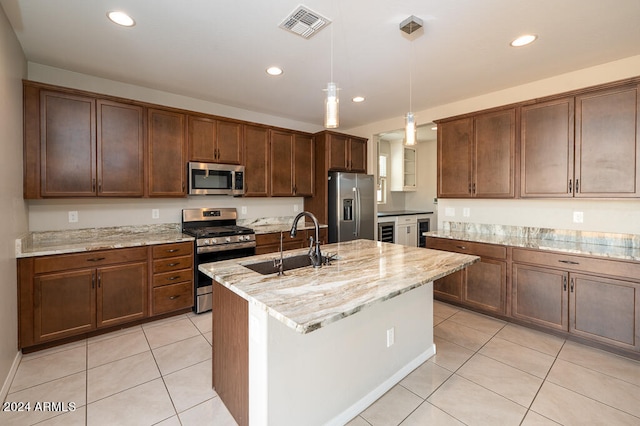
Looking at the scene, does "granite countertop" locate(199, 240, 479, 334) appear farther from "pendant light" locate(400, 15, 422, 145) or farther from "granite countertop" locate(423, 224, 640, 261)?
"granite countertop" locate(423, 224, 640, 261)

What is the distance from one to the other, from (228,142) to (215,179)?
1.75ft

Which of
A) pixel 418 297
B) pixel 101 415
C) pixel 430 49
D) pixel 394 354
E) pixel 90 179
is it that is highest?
pixel 430 49

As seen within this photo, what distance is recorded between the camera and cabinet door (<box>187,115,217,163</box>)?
353cm

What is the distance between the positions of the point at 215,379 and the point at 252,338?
81 cm

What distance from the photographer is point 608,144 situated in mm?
2605

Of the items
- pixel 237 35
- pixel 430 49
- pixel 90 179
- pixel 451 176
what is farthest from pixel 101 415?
pixel 451 176

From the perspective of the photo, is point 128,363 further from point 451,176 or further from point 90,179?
point 451,176

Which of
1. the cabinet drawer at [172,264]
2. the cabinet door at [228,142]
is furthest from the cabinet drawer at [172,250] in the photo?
the cabinet door at [228,142]

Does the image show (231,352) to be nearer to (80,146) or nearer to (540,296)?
(80,146)

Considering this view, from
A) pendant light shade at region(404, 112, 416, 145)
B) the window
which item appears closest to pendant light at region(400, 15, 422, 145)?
pendant light shade at region(404, 112, 416, 145)

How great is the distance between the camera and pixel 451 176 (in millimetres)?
3725

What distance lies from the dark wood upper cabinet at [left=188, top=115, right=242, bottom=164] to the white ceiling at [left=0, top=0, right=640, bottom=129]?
0.42 m

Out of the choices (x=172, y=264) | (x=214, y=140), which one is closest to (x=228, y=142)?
(x=214, y=140)

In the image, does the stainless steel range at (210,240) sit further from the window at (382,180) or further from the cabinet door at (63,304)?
the window at (382,180)
